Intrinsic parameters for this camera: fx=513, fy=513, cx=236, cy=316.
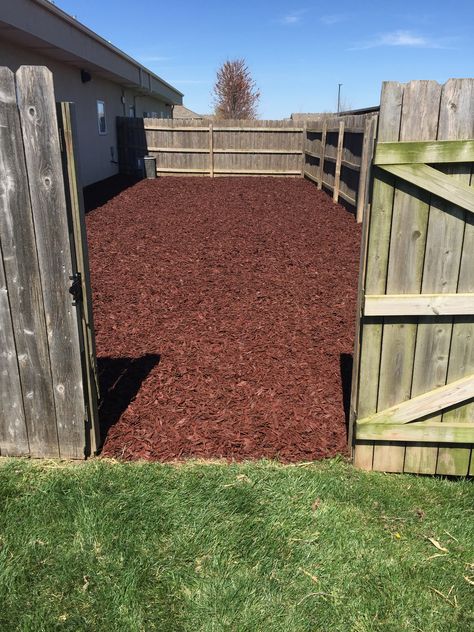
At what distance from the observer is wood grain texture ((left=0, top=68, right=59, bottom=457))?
116 inches

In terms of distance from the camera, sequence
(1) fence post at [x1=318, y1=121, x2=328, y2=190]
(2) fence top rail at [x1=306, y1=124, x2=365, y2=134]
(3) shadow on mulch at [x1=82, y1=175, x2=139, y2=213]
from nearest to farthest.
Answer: (2) fence top rail at [x1=306, y1=124, x2=365, y2=134] < (3) shadow on mulch at [x1=82, y1=175, x2=139, y2=213] < (1) fence post at [x1=318, y1=121, x2=328, y2=190]

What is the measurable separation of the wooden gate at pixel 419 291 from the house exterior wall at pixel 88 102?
10427mm

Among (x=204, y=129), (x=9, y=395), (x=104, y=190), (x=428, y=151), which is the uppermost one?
(x=204, y=129)

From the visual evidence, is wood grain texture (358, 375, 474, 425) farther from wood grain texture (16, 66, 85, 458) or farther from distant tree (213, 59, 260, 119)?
distant tree (213, 59, 260, 119)

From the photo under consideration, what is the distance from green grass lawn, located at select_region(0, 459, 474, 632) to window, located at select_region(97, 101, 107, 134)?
17102mm

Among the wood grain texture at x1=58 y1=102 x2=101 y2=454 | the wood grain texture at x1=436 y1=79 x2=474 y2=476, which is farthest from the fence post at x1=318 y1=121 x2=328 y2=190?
the wood grain texture at x1=58 y1=102 x2=101 y2=454

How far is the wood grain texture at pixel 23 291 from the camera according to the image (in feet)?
9.66

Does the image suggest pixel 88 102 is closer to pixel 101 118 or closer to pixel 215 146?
pixel 101 118

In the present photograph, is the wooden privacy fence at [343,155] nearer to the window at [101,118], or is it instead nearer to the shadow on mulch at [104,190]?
the shadow on mulch at [104,190]

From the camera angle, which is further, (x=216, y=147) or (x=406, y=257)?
(x=216, y=147)

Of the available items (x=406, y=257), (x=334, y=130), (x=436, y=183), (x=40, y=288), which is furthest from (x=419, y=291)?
(x=334, y=130)

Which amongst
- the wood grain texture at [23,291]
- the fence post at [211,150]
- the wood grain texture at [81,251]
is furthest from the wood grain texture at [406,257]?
the fence post at [211,150]

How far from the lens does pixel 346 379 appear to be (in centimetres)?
465

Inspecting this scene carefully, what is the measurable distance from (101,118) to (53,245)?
17.4 meters
